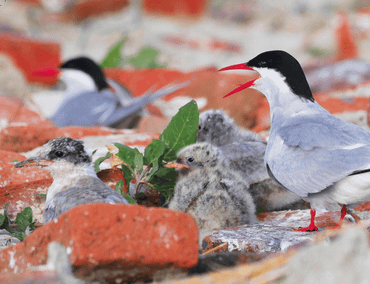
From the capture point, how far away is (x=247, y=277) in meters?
1.49

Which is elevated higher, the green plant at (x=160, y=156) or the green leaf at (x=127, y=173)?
the green plant at (x=160, y=156)

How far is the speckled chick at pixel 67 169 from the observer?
2471 mm

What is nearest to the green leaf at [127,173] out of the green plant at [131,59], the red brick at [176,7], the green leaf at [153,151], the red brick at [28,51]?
the green leaf at [153,151]

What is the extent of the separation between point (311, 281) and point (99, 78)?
20.0 feet

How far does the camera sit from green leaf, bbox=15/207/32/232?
2.55 m

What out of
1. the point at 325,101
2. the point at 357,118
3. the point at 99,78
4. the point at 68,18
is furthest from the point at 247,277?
the point at 68,18

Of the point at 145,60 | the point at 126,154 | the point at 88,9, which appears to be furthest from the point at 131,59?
the point at 126,154

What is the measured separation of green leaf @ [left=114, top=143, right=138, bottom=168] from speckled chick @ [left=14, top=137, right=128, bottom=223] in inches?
7.9

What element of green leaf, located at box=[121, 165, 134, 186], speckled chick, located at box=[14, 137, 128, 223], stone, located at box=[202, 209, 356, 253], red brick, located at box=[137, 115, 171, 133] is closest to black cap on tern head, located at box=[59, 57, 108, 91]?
red brick, located at box=[137, 115, 171, 133]

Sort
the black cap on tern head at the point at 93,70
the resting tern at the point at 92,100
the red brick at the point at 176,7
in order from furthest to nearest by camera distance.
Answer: the red brick at the point at 176,7 → the black cap on tern head at the point at 93,70 → the resting tern at the point at 92,100

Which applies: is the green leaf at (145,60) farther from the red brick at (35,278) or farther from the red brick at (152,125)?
the red brick at (35,278)

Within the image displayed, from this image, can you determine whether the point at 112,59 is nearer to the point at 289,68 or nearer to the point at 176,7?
the point at 176,7

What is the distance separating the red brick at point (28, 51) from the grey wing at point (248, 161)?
712 cm

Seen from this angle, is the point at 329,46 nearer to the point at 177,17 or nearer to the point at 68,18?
the point at 177,17
